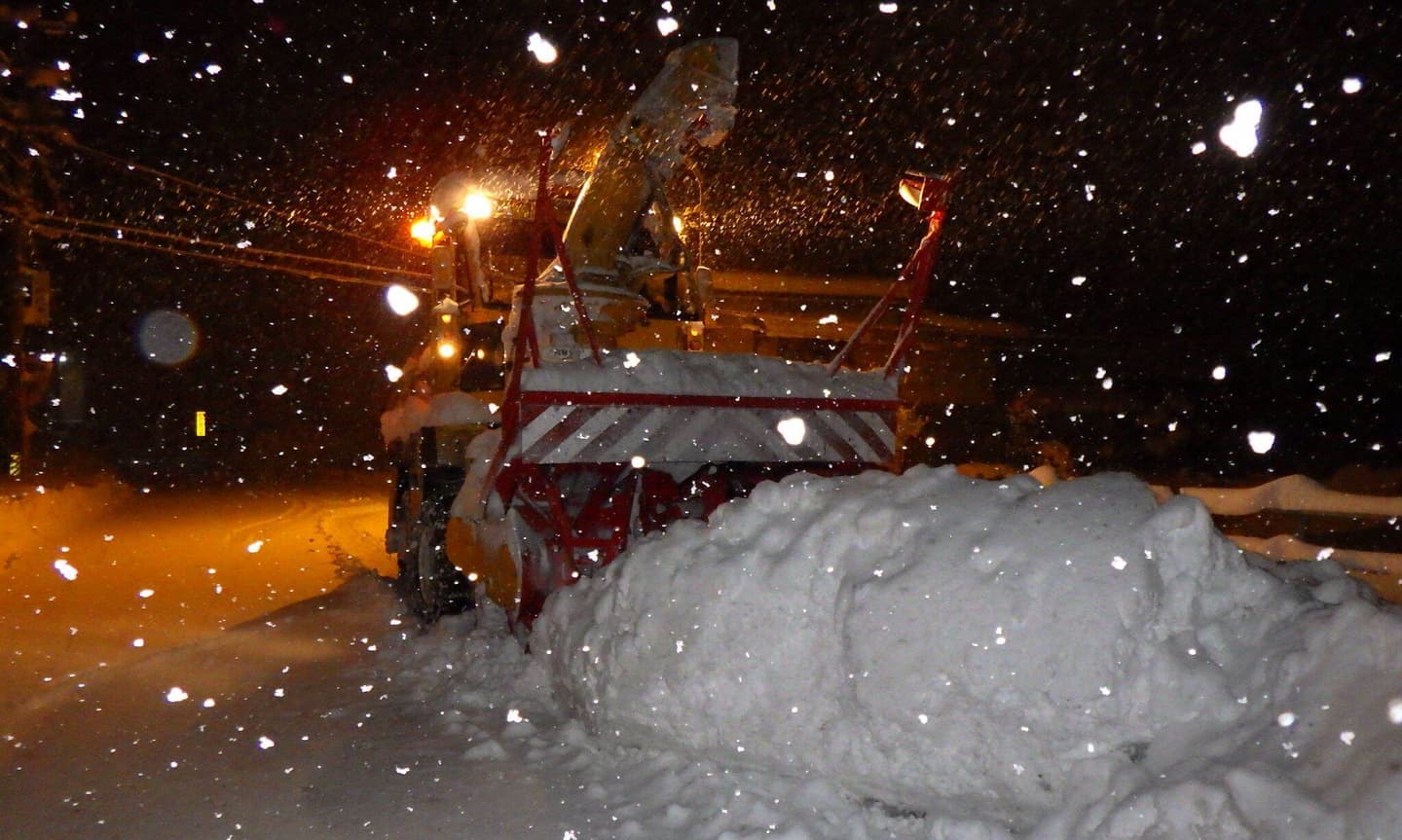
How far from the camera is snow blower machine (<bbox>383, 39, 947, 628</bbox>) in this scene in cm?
576

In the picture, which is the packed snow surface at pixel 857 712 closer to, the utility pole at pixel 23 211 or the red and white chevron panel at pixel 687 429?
the red and white chevron panel at pixel 687 429

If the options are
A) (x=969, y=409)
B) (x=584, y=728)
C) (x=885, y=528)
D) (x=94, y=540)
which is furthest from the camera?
(x=969, y=409)

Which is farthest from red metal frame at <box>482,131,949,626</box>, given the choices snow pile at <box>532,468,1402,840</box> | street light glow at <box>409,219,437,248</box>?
street light glow at <box>409,219,437,248</box>

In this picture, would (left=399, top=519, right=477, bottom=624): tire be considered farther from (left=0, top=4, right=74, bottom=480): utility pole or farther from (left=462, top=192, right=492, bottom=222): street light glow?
(left=0, top=4, right=74, bottom=480): utility pole

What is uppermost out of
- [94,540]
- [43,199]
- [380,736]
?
[43,199]

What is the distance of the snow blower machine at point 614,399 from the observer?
5.76 m

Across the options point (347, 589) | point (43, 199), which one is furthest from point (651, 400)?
point (43, 199)

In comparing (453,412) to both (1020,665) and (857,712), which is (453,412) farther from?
(1020,665)

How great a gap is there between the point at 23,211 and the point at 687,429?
50.8 feet

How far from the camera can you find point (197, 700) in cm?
569

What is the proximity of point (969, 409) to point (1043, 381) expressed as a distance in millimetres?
7271

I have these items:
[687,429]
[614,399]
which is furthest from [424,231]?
[687,429]

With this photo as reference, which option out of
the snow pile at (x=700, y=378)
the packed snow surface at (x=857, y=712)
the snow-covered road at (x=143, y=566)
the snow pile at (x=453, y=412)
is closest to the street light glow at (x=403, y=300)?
the snow pile at (x=453, y=412)

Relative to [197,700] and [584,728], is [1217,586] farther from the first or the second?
[197,700]
